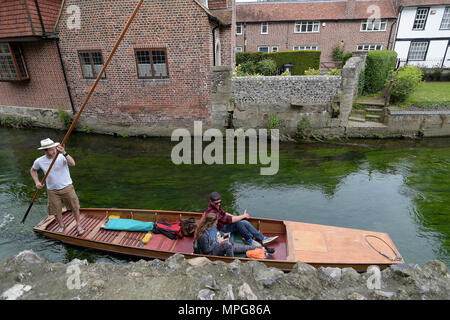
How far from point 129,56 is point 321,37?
1966 cm

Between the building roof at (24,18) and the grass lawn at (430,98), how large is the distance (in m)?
17.5

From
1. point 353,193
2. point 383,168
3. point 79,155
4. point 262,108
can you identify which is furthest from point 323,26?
point 79,155

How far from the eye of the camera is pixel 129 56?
38.9ft

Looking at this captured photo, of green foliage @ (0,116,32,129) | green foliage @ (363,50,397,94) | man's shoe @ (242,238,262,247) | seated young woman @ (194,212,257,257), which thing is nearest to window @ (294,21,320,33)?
green foliage @ (363,50,397,94)

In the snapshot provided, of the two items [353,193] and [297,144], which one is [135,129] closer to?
[297,144]

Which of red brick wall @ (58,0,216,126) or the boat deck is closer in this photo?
the boat deck

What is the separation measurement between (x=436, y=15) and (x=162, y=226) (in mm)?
28870

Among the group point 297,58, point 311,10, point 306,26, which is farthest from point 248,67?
point 311,10

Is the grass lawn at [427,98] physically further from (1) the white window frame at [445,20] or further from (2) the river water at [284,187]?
(1) the white window frame at [445,20]

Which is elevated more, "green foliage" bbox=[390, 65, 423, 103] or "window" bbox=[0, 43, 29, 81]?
"window" bbox=[0, 43, 29, 81]

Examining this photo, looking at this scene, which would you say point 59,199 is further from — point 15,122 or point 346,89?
point 15,122

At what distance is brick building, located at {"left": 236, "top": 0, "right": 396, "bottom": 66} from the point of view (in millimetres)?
23688

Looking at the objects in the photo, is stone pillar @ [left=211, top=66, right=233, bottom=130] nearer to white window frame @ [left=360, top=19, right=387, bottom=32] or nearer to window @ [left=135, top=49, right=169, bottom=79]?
window @ [left=135, top=49, right=169, bottom=79]

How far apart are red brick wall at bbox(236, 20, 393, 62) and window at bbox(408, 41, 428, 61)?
7.02ft
